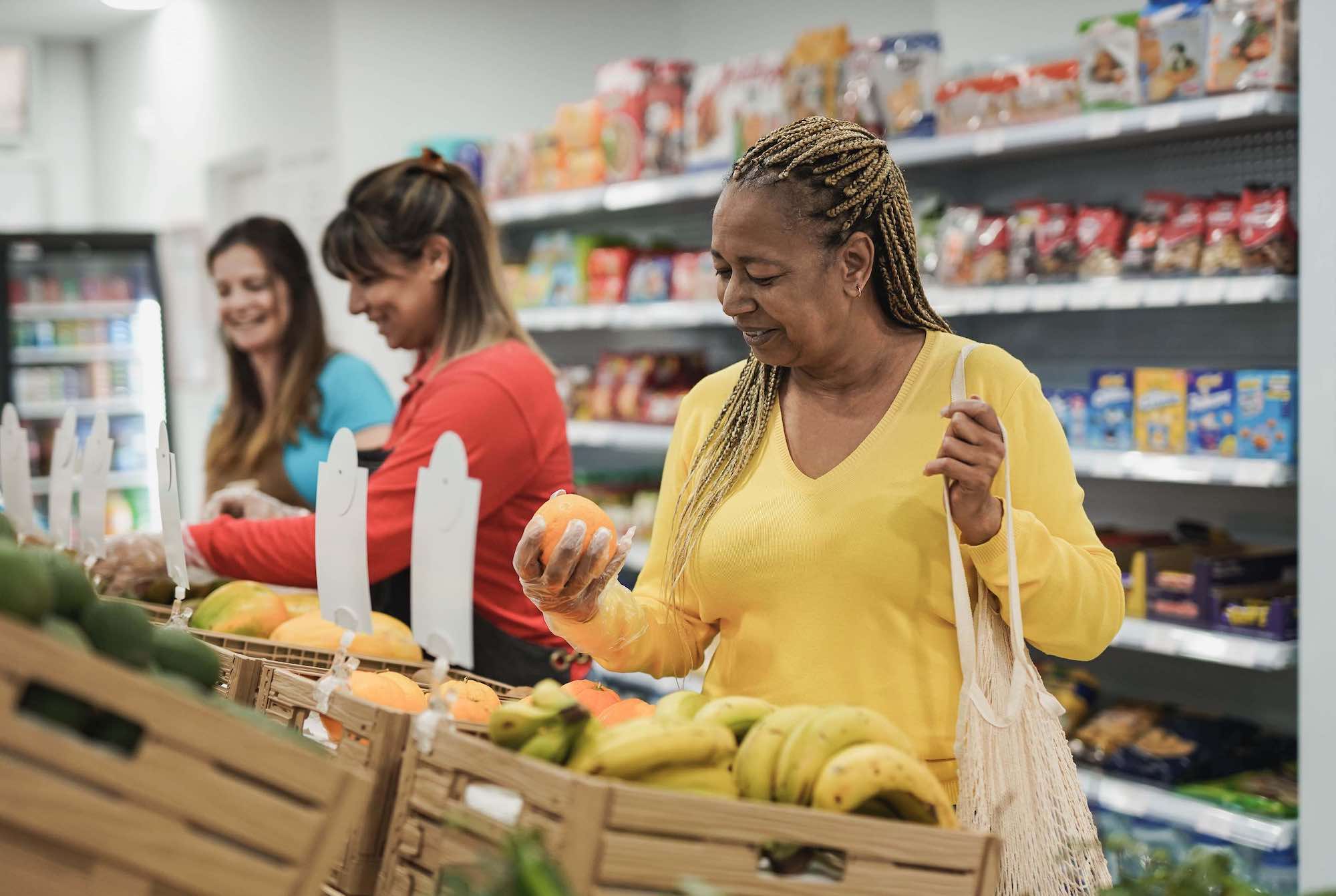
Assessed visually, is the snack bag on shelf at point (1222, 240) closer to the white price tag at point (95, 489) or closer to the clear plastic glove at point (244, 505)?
the clear plastic glove at point (244, 505)

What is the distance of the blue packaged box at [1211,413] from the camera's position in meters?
3.09

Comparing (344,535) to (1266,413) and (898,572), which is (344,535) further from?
(1266,413)

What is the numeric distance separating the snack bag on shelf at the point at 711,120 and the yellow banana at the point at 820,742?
125 inches

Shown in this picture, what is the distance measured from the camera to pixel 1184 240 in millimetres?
3162

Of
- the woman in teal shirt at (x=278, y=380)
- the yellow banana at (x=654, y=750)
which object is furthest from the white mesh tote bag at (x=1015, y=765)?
the woman in teal shirt at (x=278, y=380)

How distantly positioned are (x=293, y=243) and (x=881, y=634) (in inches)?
86.0

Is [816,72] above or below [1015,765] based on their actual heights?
above

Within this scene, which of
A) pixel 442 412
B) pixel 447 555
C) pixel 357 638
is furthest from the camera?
pixel 442 412

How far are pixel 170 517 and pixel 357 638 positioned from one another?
299 mm

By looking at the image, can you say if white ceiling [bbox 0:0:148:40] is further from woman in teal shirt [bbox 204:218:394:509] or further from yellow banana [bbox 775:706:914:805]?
yellow banana [bbox 775:706:914:805]

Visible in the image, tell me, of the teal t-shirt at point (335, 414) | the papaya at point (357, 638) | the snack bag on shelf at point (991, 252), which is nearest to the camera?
the papaya at point (357, 638)

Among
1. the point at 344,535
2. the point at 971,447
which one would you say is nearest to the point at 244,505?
the point at 344,535

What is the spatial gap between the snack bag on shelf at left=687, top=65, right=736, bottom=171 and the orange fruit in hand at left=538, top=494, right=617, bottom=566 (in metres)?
2.81

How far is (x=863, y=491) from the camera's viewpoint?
159cm
